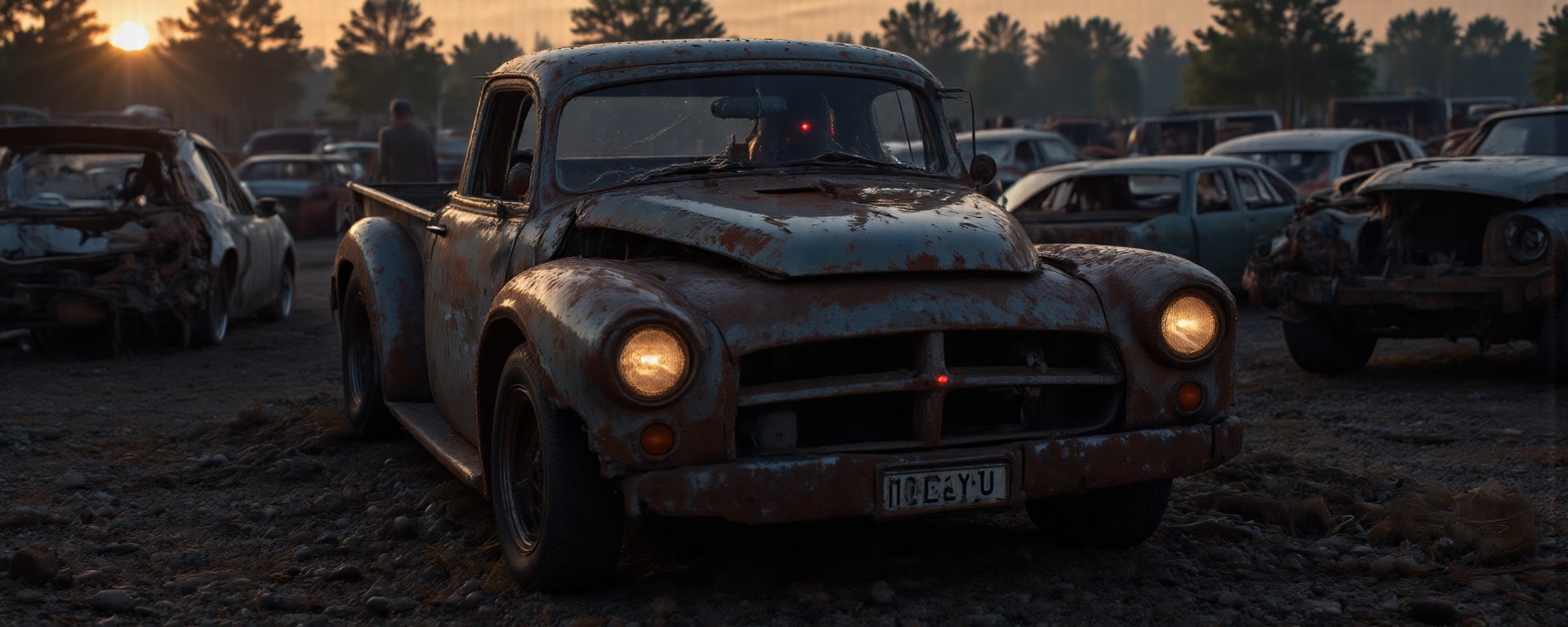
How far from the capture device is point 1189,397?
4645 mm

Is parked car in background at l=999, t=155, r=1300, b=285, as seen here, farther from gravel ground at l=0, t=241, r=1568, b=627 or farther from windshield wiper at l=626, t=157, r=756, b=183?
windshield wiper at l=626, t=157, r=756, b=183

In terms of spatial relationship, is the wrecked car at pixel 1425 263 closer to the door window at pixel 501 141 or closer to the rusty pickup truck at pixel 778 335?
the rusty pickup truck at pixel 778 335

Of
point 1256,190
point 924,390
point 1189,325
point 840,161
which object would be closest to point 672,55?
point 840,161

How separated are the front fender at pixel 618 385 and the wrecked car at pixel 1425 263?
5.55 m

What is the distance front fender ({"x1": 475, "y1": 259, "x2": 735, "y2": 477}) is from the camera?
A: 4062 mm

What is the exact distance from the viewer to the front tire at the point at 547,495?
4.30 meters

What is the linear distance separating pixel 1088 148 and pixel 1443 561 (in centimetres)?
2626

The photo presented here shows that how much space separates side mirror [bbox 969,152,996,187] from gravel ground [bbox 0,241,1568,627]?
4.01 ft

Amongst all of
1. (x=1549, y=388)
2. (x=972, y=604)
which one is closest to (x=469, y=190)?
(x=972, y=604)

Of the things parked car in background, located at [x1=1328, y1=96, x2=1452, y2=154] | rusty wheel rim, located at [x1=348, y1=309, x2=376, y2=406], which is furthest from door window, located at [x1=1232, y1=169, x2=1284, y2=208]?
parked car in background, located at [x1=1328, y1=96, x2=1452, y2=154]

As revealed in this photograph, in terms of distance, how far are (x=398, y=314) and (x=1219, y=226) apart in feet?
24.7

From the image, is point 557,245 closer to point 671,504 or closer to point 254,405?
point 671,504

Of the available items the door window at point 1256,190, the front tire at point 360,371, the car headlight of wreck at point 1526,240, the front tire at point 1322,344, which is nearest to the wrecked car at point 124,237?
the front tire at point 360,371

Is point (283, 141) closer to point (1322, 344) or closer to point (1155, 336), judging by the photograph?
point (1322, 344)
